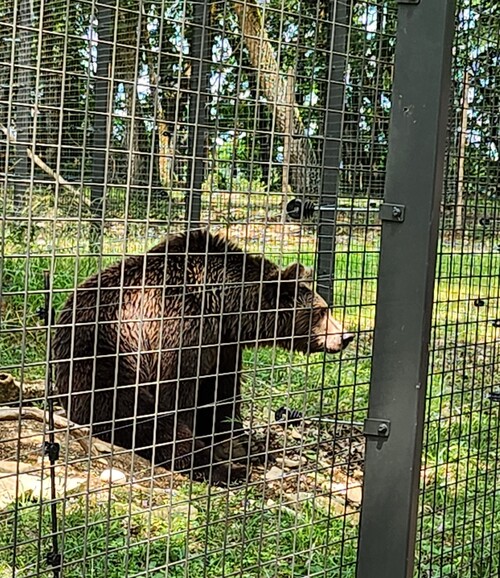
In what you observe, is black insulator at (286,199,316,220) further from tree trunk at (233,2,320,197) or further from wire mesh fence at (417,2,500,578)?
wire mesh fence at (417,2,500,578)

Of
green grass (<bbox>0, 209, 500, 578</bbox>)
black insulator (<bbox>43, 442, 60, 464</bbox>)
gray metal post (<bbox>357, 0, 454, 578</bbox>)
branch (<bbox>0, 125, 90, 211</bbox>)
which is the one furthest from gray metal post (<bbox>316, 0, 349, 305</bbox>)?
black insulator (<bbox>43, 442, 60, 464</bbox>)

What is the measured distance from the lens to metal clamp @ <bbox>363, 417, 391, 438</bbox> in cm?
242

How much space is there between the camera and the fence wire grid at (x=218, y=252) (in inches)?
90.0

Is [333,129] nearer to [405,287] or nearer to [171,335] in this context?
[405,287]

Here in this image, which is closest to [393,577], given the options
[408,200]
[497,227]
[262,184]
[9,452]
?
[408,200]

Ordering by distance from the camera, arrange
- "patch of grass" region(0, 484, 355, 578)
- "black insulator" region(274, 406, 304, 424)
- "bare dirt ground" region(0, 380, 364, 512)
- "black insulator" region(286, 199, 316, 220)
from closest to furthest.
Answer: "black insulator" region(286, 199, 316, 220) → "black insulator" region(274, 406, 304, 424) → "patch of grass" region(0, 484, 355, 578) → "bare dirt ground" region(0, 380, 364, 512)

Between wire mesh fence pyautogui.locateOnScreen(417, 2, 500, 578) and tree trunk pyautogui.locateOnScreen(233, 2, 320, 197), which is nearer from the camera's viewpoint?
tree trunk pyautogui.locateOnScreen(233, 2, 320, 197)

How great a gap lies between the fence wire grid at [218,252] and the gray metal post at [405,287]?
0.06 m

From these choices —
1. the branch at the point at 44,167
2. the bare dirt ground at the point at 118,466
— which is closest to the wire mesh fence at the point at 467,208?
the bare dirt ground at the point at 118,466

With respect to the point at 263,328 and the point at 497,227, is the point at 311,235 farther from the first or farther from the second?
the point at 263,328

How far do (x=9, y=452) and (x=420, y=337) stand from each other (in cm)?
272

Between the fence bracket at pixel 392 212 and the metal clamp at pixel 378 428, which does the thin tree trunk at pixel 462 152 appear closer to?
the fence bracket at pixel 392 212

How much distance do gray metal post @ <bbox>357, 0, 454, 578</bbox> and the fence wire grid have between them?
0.18 ft

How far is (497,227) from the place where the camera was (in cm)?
336
